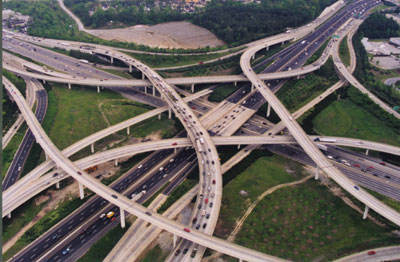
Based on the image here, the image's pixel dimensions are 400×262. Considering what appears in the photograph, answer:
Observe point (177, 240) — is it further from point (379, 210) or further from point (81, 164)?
point (379, 210)

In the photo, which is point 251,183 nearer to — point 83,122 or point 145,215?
point 145,215

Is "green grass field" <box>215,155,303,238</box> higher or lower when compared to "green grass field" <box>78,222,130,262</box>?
higher

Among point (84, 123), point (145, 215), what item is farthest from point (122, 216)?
point (84, 123)

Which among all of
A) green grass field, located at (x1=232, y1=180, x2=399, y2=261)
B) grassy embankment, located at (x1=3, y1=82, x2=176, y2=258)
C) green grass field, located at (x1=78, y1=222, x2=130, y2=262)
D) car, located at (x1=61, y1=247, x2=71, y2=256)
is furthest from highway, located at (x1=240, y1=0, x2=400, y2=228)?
car, located at (x1=61, y1=247, x2=71, y2=256)

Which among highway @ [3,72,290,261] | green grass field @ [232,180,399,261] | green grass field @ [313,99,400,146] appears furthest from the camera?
green grass field @ [313,99,400,146]

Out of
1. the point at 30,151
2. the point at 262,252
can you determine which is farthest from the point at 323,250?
the point at 30,151

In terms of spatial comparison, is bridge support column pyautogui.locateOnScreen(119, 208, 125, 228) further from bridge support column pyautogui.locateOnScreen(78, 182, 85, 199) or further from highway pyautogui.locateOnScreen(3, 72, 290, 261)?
bridge support column pyautogui.locateOnScreen(78, 182, 85, 199)

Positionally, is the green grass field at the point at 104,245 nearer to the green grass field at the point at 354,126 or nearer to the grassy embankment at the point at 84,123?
the grassy embankment at the point at 84,123
